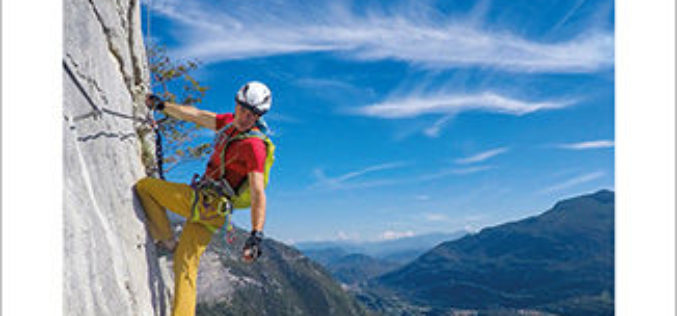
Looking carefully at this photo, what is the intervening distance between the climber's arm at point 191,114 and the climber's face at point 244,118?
79 centimetres

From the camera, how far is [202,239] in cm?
847

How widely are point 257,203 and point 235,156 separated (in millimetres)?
948

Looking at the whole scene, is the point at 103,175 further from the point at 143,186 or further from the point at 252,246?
the point at 252,246

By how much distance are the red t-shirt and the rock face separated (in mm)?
1232

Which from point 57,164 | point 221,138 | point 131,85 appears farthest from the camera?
point 131,85

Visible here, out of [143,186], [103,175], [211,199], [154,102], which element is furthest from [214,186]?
[103,175]

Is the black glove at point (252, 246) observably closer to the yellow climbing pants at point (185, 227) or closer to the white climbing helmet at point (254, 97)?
the yellow climbing pants at point (185, 227)

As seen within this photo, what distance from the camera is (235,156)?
7.81 metres

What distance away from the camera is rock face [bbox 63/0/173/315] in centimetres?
514

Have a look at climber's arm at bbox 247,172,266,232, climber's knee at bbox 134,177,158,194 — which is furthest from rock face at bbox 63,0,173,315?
climber's arm at bbox 247,172,266,232

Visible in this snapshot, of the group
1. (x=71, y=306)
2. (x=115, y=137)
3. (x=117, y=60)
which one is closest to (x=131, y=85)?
(x=117, y=60)

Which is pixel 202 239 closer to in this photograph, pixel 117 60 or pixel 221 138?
pixel 221 138

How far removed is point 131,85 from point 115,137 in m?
2.06

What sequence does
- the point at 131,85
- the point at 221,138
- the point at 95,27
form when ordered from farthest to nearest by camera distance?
the point at 131,85 → the point at 221,138 → the point at 95,27
